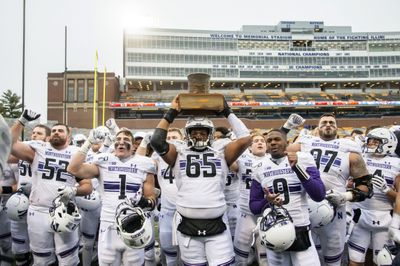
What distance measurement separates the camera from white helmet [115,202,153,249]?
153 inches

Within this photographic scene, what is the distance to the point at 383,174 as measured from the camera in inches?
207

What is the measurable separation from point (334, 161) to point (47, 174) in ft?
13.4

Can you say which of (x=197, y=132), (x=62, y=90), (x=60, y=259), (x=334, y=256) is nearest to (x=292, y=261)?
(x=334, y=256)

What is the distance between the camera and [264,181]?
4.19m

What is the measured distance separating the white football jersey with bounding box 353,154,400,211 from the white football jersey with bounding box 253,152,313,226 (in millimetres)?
1685

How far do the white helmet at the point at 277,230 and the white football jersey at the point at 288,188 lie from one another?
239mm

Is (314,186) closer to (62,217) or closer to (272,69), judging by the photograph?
(62,217)

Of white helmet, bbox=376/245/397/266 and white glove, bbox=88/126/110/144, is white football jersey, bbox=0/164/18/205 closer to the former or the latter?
white glove, bbox=88/126/110/144

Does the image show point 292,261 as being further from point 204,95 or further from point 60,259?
point 60,259

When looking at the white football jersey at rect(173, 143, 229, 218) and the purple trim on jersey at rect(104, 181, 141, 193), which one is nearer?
the white football jersey at rect(173, 143, 229, 218)

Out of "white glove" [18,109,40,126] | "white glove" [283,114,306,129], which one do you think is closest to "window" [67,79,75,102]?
"white glove" [18,109,40,126]

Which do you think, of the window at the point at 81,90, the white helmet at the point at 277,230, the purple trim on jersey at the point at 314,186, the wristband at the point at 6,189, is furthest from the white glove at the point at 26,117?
the window at the point at 81,90

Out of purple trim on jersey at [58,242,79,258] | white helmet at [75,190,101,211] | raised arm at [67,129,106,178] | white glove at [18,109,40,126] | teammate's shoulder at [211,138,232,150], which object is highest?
white glove at [18,109,40,126]

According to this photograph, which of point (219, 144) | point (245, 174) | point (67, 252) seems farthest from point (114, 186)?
point (245, 174)
